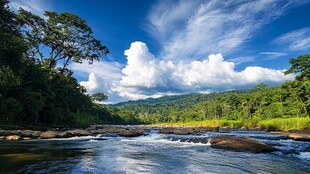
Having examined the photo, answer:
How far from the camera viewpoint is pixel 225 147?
15.8m

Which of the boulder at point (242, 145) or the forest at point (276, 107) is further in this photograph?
the forest at point (276, 107)

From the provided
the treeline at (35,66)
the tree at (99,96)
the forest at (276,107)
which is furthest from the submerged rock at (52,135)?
the tree at (99,96)

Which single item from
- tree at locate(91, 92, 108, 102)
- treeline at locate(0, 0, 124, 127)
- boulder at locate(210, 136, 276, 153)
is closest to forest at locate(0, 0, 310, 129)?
treeline at locate(0, 0, 124, 127)

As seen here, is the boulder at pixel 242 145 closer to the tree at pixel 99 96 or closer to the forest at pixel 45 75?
the forest at pixel 45 75

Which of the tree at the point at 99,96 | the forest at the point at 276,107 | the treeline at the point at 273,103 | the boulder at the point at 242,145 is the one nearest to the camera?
the boulder at the point at 242,145

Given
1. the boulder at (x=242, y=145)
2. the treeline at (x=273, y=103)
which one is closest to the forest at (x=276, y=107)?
the treeline at (x=273, y=103)

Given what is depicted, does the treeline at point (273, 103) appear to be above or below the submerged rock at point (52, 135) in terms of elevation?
above

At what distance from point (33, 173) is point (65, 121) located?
48.8m

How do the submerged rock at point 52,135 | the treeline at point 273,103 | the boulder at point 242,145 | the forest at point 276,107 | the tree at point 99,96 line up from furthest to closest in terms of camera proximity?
the tree at point 99,96 < the treeline at point 273,103 < the forest at point 276,107 < the submerged rock at point 52,135 < the boulder at point 242,145

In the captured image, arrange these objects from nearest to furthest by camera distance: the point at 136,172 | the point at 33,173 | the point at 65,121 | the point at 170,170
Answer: the point at 33,173 → the point at 136,172 → the point at 170,170 → the point at 65,121

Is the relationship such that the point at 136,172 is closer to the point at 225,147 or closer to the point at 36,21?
the point at 225,147

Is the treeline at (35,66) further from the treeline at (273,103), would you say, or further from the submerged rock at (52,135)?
the treeline at (273,103)

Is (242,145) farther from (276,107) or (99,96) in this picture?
(99,96)

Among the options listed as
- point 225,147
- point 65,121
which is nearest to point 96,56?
point 65,121
